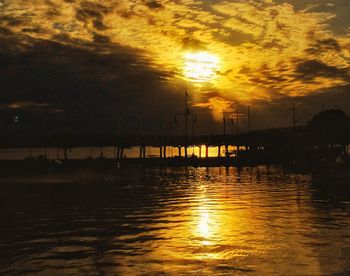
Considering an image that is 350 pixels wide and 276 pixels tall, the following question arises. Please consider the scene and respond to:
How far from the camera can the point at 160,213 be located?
29.2 meters

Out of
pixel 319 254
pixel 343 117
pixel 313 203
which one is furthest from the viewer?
pixel 343 117

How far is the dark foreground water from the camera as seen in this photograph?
15.1 m

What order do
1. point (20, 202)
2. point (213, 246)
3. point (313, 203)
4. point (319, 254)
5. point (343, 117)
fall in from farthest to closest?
point (343, 117), point (20, 202), point (313, 203), point (213, 246), point (319, 254)

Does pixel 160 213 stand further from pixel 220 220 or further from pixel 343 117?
pixel 343 117

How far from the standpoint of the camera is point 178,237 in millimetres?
20328

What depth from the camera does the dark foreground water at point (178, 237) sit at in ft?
49.6

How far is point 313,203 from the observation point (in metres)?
33.1

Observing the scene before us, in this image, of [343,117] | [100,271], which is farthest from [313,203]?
[343,117]

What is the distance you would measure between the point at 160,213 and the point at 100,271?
14.6 meters

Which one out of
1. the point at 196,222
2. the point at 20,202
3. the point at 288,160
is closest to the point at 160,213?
the point at 196,222

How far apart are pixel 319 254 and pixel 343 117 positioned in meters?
172

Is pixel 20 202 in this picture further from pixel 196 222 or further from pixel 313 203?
pixel 313 203

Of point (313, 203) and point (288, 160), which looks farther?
point (288, 160)

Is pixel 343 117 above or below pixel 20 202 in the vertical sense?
above
